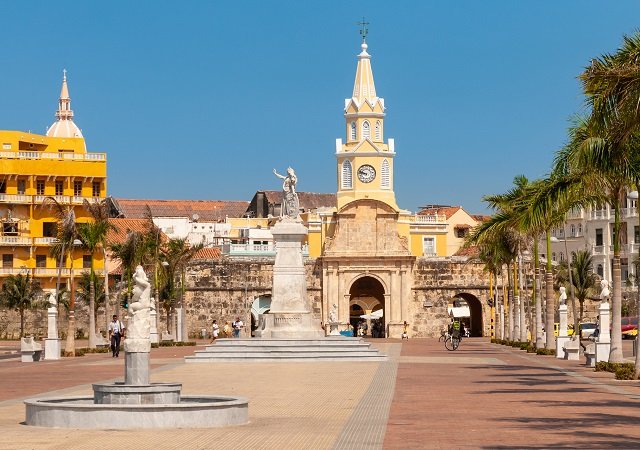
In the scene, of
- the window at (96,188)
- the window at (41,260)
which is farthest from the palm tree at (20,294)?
the window at (96,188)

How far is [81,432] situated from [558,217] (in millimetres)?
28256

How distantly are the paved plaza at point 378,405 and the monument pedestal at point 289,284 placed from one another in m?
8.15

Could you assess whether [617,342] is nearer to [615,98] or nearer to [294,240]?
[615,98]

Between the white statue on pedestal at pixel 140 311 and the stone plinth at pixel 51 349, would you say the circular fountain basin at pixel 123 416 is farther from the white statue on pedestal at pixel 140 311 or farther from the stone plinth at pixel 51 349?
the stone plinth at pixel 51 349

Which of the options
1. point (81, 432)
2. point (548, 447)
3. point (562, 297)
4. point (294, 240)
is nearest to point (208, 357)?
point (294, 240)

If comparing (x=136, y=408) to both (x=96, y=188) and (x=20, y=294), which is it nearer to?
(x=20, y=294)

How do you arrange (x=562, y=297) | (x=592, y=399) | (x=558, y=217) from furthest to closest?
(x=562, y=297) < (x=558, y=217) < (x=592, y=399)

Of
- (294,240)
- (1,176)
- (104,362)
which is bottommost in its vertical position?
(104,362)

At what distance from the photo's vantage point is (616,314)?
35.4 m

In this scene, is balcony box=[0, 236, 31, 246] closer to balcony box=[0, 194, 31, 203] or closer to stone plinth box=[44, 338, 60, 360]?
balcony box=[0, 194, 31, 203]

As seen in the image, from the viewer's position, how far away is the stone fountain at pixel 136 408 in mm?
19953

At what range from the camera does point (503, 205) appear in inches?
2234

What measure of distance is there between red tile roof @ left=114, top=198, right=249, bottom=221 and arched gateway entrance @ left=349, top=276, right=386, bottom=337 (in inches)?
966

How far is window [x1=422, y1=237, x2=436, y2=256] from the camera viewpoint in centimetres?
10312
